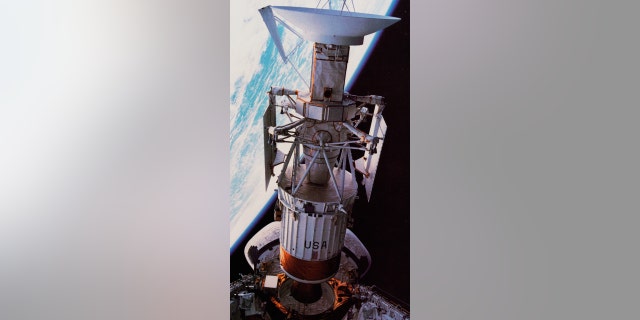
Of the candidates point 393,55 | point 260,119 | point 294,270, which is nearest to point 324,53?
point 393,55

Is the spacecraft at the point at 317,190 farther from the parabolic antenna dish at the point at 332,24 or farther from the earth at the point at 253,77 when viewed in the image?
the earth at the point at 253,77

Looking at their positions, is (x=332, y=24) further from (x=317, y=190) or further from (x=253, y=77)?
(x=317, y=190)

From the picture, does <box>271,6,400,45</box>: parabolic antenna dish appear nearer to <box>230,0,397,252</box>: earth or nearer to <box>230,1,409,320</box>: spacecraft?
<box>230,1,409,320</box>: spacecraft

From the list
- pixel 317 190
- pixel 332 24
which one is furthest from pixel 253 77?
pixel 317 190

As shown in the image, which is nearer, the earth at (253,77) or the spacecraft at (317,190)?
the spacecraft at (317,190)

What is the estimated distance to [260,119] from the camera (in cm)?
498

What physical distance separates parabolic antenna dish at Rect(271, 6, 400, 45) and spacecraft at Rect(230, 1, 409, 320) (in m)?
0.01

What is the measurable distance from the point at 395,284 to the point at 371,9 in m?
3.02

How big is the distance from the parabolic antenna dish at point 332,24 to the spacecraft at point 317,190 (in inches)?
0.4

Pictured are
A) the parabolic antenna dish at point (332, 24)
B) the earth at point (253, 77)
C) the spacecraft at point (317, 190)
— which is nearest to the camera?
the parabolic antenna dish at point (332, 24)

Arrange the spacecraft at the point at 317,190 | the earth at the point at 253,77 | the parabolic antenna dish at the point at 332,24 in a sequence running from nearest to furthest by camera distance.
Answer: the parabolic antenna dish at the point at 332,24, the spacecraft at the point at 317,190, the earth at the point at 253,77

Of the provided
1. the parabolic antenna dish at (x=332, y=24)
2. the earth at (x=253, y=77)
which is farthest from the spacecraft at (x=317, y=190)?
the earth at (x=253, y=77)

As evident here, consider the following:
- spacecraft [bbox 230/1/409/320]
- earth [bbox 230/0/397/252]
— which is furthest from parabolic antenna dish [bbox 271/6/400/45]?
earth [bbox 230/0/397/252]

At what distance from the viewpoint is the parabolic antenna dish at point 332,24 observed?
3.91 meters
